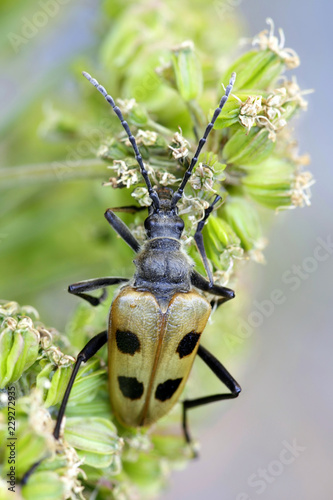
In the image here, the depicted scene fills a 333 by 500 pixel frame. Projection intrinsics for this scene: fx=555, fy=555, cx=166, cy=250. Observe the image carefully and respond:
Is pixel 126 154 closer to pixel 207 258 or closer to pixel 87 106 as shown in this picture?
pixel 207 258

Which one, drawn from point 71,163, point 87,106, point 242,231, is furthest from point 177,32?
point 242,231

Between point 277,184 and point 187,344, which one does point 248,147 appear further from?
point 187,344

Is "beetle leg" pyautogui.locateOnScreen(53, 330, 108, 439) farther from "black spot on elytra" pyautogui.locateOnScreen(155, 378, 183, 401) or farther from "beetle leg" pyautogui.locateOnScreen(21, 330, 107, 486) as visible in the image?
"black spot on elytra" pyautogui.locateOnScreen(155, 378, 183, 401)

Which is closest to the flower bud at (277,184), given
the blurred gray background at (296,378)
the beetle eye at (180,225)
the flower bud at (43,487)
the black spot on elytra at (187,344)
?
the beetle eye at (180,225)

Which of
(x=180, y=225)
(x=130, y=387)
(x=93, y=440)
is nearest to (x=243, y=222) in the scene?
(x=180, y=225)

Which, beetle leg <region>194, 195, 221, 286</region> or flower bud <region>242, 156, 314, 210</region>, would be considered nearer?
beetle leg <region>194, 195, 221, 286</region>

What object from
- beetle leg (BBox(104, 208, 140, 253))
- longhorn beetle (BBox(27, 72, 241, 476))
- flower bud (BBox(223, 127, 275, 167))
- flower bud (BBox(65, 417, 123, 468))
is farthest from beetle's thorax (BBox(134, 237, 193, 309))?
flower bud (BBox(65, 417, 123, 468))

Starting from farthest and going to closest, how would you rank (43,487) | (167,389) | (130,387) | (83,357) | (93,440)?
1. (167,389)
2. (130,387)
3. (83,357)
4. (93,440)
5. (43,487)
